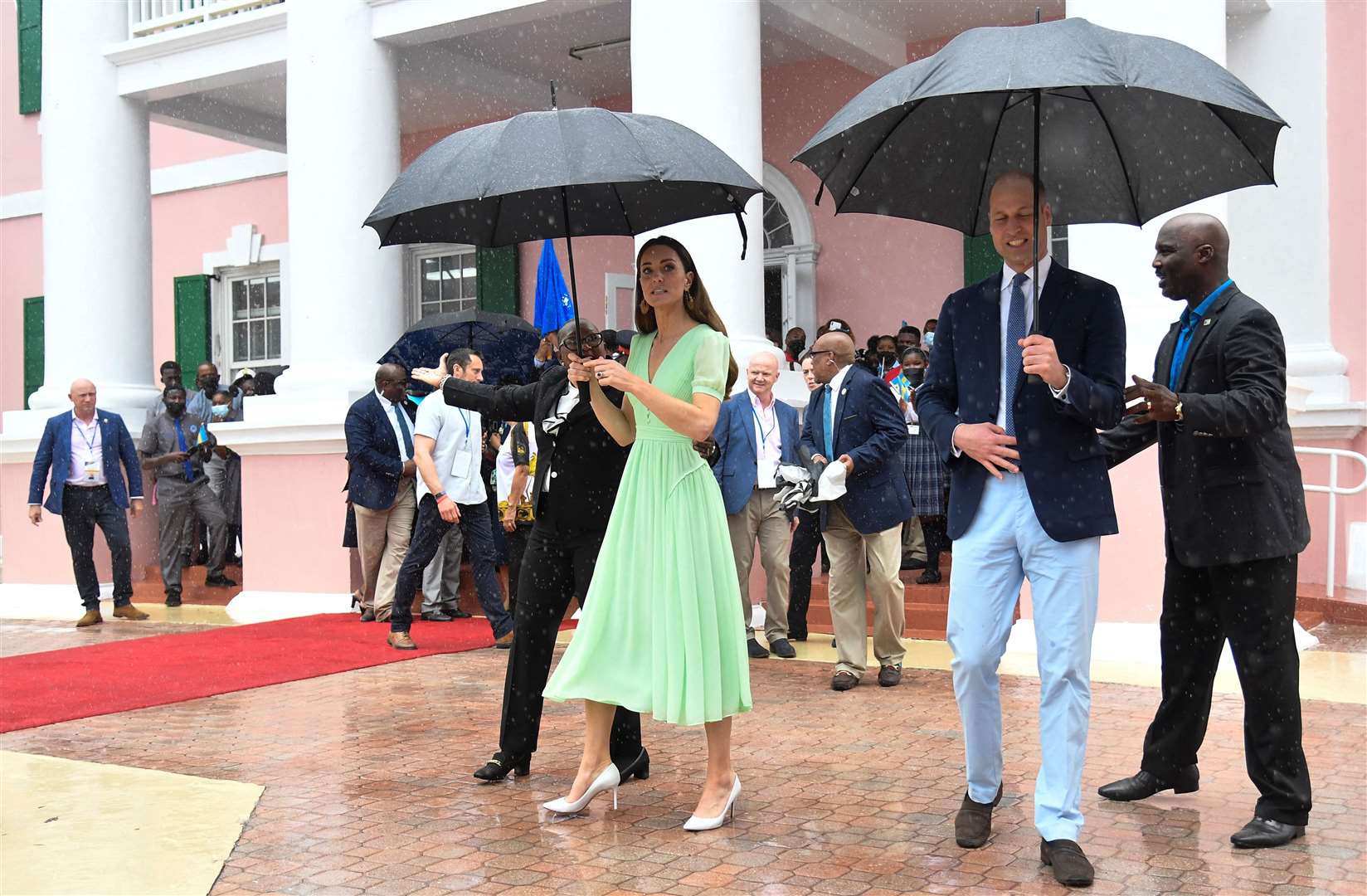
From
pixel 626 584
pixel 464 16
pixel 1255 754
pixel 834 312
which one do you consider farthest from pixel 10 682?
pixel 834 312

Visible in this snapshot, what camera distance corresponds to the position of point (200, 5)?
518 inches

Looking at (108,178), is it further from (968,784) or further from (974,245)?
(968,784)

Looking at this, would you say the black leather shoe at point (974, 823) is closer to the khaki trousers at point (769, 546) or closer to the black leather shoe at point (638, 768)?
the black leather shoe at point (638, 768)

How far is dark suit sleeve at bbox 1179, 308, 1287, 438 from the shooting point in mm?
4184

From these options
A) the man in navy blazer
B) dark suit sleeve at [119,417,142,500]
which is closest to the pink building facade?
dark suit sleeve at [119,417,142,500]

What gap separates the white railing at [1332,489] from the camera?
357 inches

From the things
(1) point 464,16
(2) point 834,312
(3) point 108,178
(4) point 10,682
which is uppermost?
(1) point 464,16

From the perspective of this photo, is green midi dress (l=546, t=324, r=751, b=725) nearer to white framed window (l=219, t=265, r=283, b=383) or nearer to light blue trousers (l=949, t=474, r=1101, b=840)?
light blue trousers (l=949, t=474, r=1101, b=840)

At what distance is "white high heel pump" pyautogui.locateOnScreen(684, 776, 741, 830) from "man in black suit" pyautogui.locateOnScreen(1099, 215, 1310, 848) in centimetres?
154

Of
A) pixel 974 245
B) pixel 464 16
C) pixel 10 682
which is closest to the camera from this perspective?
pixel 10 682

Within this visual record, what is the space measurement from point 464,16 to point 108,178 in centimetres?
424

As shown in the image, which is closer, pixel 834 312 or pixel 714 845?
pixel 714 845

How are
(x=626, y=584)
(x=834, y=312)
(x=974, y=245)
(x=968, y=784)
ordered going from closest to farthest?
1. (x=968, y=784)
2. (x=626, y=584)
3. (x=974, y=245)
4. (x=834, y=312)

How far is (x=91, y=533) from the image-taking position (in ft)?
38.1
